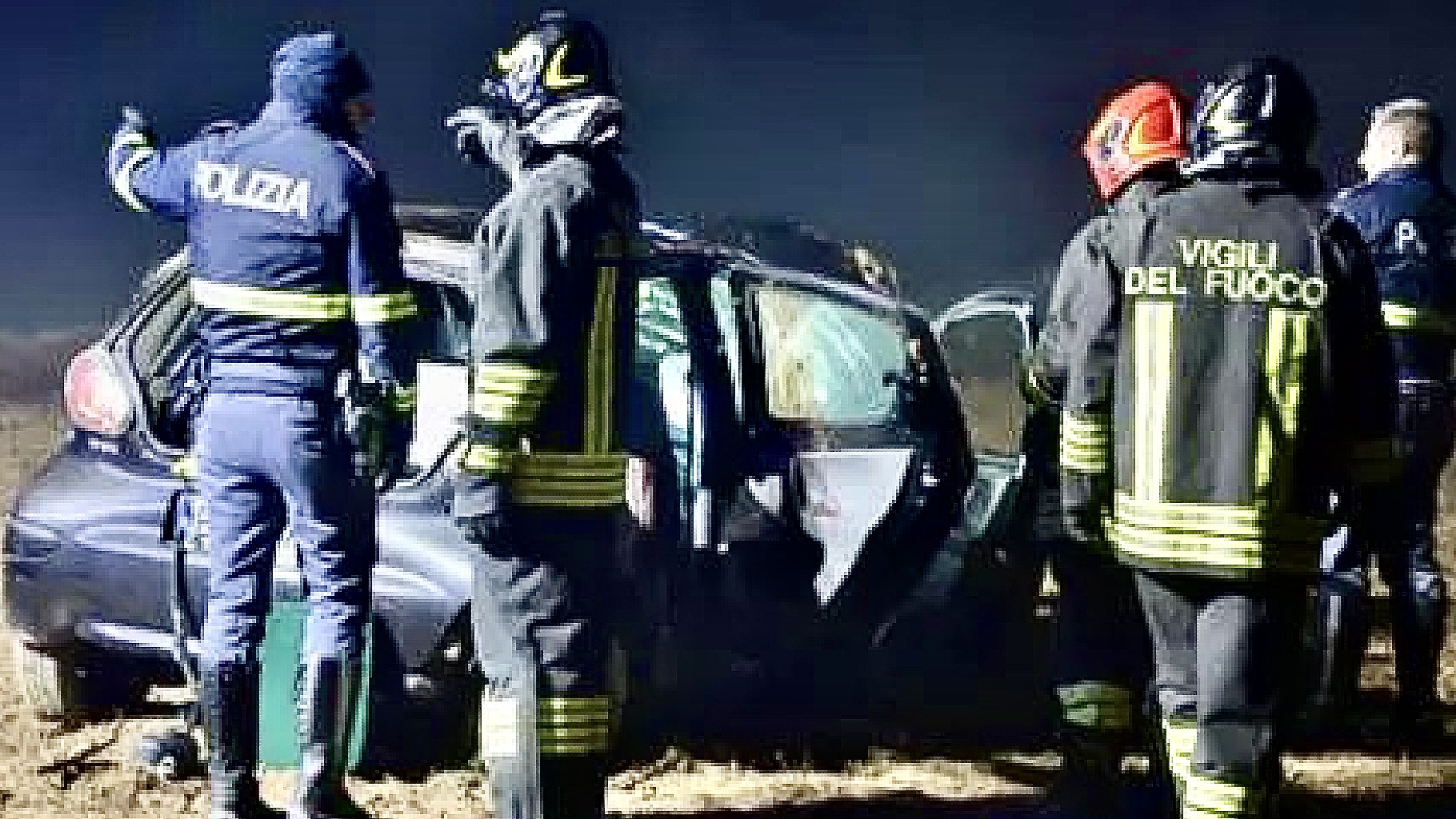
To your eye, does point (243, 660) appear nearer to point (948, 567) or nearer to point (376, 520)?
point (376, 520)

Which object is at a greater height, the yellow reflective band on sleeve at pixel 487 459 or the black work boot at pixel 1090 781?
the yellow reflective band on sleeve at pixel 487 459

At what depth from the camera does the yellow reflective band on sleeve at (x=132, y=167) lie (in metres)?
4.86

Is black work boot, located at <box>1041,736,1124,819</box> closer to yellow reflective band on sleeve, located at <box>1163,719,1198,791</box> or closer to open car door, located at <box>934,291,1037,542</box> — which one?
yellow reflective band on sleeve, located at <box>1163,719,1198,791</box>

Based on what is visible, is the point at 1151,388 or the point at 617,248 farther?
the point at 617,248

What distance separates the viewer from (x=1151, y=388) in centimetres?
405

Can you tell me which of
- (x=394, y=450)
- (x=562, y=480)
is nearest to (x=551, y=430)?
(x=562, y=480)

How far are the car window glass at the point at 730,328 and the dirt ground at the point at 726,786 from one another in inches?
39.9

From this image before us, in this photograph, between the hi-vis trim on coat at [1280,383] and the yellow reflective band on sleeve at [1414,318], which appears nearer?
the hi-vis trim on coat at [1280,383]

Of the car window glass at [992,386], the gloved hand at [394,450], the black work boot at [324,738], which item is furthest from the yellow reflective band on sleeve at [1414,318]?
the car window glass at [992,386]

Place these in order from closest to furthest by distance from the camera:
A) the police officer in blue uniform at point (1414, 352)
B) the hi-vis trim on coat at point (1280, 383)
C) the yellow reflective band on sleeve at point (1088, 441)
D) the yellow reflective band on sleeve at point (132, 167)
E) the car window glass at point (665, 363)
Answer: the hi-vis trim on coat at point (1280, 383)
the yellow reflective band on sleeve at point (1088, 441)
the yellow reflective band on sleeve at point (132, 167)
the car window glass at point (665, 363)
the police officer in blue uniform at point (1414, 352)

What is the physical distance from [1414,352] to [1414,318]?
11 cm

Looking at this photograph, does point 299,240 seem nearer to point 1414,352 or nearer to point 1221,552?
point 1221,552

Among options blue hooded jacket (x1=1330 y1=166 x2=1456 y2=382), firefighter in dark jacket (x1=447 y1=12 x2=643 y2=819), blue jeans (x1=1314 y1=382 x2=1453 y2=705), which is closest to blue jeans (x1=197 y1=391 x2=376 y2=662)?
firefighter in dark jacket (x1=447 y1=12 x2=643 y2=819)

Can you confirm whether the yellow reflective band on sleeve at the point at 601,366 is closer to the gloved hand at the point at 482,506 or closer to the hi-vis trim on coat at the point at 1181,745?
the gloved hand at the point at 482,506
